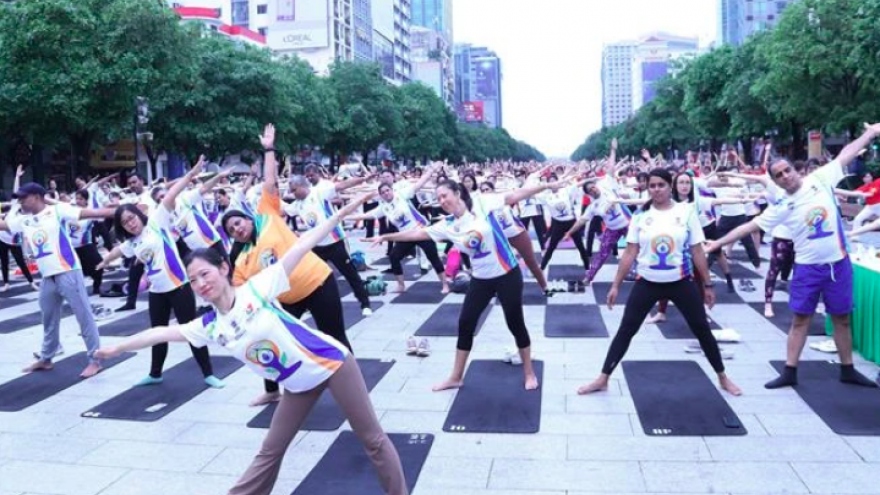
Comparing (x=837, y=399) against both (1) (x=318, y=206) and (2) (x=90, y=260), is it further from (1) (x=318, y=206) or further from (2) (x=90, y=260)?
(2) (x=90, y=260)

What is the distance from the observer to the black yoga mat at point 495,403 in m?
6.33

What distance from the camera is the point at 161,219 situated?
7852 mm

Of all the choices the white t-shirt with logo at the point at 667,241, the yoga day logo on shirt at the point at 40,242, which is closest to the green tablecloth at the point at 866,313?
the white t-shirt with logo at the point at 667,241

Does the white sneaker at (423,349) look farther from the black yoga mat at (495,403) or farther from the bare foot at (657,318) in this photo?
the bare foot at (657,318)

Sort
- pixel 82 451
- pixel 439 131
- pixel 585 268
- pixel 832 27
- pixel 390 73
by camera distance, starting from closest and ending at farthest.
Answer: pixel 82 451 < pixel 585 268 < pixel 832 27 < pixel 439 131 < pixel 390 73

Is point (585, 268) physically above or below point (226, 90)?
below

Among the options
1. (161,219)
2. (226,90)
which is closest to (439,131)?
(226,90)

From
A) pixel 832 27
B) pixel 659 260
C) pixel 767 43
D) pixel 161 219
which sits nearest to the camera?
pixel 659 260

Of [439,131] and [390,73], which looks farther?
[390,73]

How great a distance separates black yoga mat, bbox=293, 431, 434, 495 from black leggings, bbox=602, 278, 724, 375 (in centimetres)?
191

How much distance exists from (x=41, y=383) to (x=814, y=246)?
7262 mm

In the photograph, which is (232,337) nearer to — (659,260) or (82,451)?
(82,451)

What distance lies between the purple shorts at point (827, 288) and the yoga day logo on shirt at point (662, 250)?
1.22 metres

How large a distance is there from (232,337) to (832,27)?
31759mm
